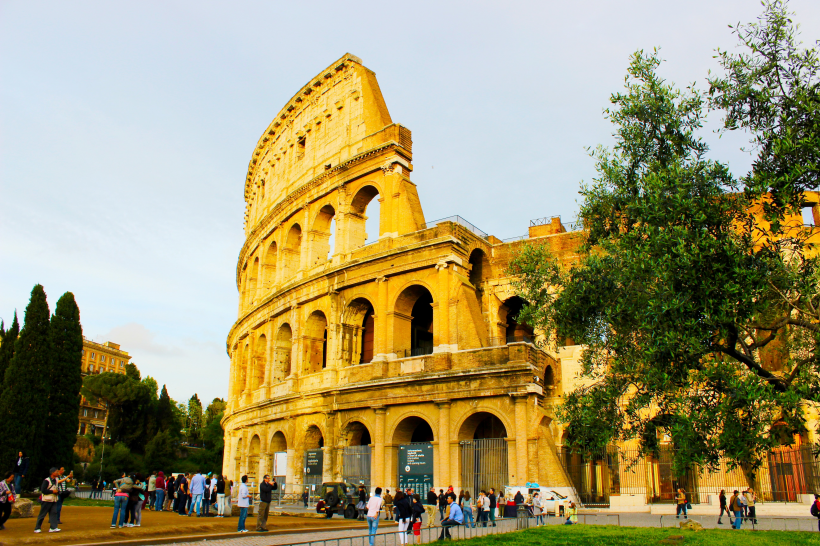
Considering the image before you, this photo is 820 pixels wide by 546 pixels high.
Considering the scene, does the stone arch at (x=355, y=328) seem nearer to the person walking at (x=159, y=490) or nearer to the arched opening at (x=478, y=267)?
the arched opening at (x=478, y=267)

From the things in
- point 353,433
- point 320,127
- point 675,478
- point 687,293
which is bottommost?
point 675,478

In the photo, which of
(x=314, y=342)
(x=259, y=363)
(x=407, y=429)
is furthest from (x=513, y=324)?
(x=259, y=363)

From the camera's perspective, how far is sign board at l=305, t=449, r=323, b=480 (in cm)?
2245

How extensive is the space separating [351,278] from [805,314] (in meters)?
16.5

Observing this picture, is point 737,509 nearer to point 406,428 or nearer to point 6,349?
point 406,428

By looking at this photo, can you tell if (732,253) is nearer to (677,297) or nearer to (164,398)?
(677,297)

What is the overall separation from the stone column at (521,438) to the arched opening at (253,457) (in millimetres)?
13242

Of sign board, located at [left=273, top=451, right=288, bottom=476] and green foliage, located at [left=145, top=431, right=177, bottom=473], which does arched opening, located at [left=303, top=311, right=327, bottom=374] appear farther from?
green foliage, located at [left=145, top=431, right=177, bottom=473]

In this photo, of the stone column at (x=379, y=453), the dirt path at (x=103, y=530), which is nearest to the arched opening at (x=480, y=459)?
the stone column at (x=379, y=453)

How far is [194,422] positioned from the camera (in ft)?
239

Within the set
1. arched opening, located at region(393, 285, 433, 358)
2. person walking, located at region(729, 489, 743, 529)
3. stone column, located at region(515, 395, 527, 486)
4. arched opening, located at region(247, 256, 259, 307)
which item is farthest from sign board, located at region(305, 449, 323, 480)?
person walking, located at region(729, 489, 743, 529)

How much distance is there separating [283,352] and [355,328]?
501cm

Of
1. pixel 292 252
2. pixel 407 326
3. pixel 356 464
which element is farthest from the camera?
pixel 292 252

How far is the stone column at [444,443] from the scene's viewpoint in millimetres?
19359
